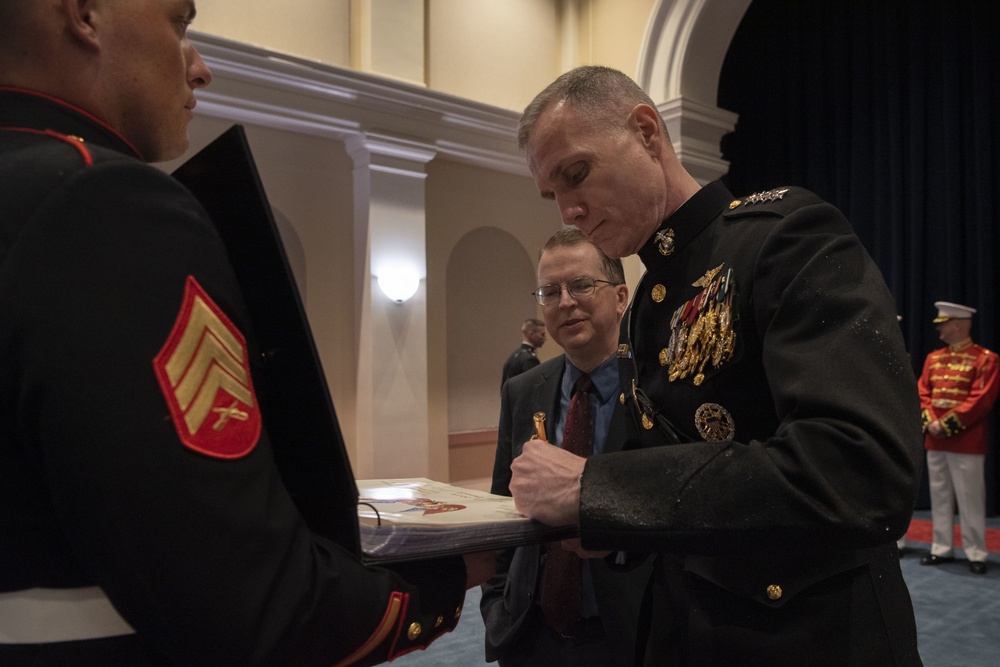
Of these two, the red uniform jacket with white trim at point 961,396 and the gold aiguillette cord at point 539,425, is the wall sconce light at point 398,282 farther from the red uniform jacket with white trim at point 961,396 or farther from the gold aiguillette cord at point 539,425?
the gold aiguillette cord at point 539,425

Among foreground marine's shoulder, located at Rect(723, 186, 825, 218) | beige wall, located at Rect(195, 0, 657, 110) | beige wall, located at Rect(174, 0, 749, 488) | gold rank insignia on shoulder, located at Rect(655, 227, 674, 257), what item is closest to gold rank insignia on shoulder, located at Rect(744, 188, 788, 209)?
foreground marine's shoulder, located at Rect(723, 186, 825, 218)

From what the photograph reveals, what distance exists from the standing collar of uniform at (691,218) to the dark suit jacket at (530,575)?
0.53 metres

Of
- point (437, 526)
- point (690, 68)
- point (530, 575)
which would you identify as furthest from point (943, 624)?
→ point (690, 68)

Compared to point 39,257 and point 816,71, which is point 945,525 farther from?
point 39,257

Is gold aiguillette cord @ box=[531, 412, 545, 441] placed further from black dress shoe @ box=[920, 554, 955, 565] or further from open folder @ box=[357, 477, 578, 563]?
black dress shoe @ box=[920, 554, 955, 565]

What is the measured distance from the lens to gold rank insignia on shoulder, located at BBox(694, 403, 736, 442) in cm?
110

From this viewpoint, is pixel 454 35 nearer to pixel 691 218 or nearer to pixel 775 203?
pixel 691 218

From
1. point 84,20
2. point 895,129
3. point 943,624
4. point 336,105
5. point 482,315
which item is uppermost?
point 895,129

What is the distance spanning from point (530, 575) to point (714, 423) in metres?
0.83

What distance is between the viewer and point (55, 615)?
2.32 ft

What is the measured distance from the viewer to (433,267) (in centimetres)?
733

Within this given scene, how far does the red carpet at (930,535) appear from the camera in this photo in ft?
19.6

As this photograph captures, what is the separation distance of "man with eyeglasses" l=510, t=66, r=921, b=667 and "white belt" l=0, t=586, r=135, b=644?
1.65 feet

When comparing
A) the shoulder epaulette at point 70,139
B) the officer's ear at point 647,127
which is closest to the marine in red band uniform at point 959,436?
the officer's ear at point 647,127
